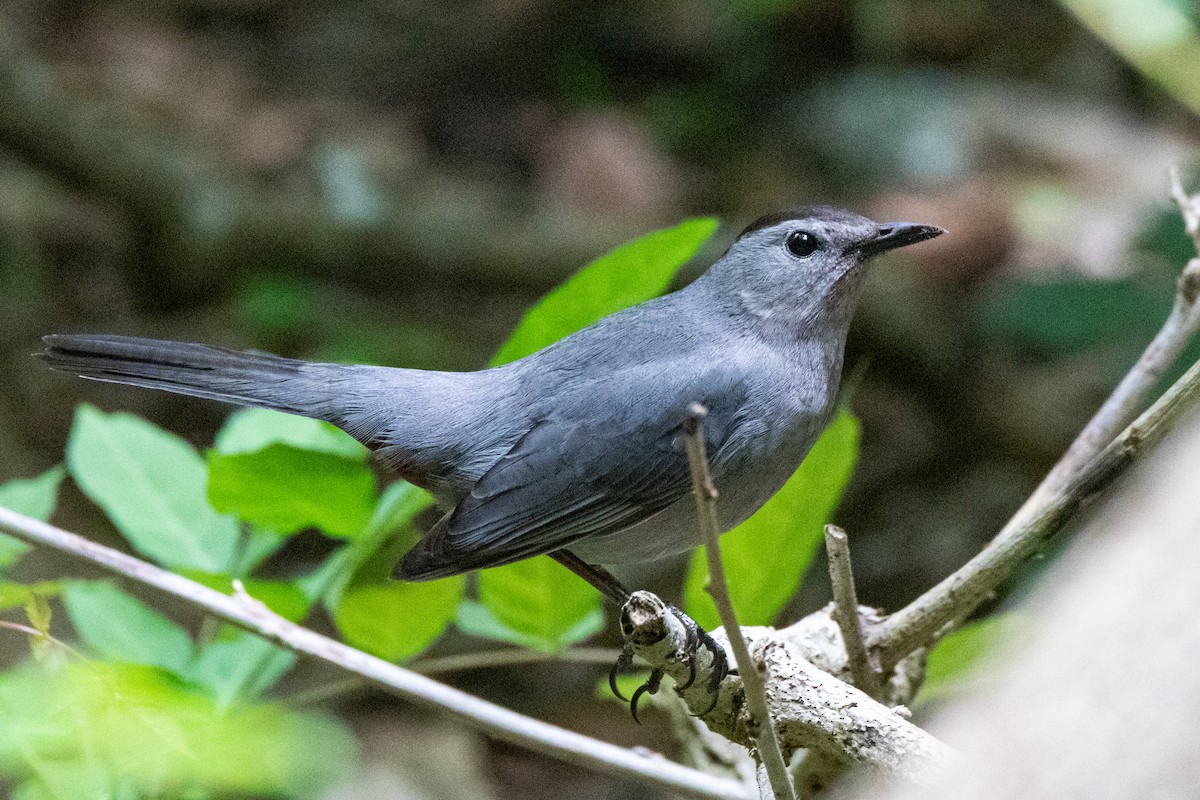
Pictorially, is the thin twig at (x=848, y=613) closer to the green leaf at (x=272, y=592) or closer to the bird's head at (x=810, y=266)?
the bird's head at (x=810, y=266)

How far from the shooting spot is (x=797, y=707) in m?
1.55

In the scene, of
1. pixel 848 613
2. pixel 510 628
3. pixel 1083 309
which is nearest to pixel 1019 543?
pixel 848 613

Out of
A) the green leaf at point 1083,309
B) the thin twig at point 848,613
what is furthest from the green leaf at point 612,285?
the green leaf at point 1083,309

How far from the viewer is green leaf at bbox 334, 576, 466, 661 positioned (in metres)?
1.80

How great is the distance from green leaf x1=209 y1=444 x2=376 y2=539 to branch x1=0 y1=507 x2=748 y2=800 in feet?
0.94

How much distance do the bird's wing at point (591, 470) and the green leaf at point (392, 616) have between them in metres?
0.09

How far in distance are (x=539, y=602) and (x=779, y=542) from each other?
411mm

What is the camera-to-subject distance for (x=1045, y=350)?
4.66 m

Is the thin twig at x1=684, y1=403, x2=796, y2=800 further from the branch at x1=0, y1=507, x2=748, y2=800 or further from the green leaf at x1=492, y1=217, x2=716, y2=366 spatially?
the green leaf at x1=492, y1=217, x2=716, y2=366

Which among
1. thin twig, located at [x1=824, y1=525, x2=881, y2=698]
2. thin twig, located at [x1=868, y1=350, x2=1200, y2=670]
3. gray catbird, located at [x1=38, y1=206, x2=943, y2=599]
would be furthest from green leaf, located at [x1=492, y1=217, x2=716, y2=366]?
thin twig, located at [x1=868, y1=350, x2=1200, y2=670]

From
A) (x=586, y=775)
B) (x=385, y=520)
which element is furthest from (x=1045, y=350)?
Result: (x=385, y=520)

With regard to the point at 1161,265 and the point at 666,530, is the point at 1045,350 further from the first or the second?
the point at 666,530

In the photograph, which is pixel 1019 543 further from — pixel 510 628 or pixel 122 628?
pixel 122 628

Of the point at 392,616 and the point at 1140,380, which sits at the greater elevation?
the point at 1140,380
